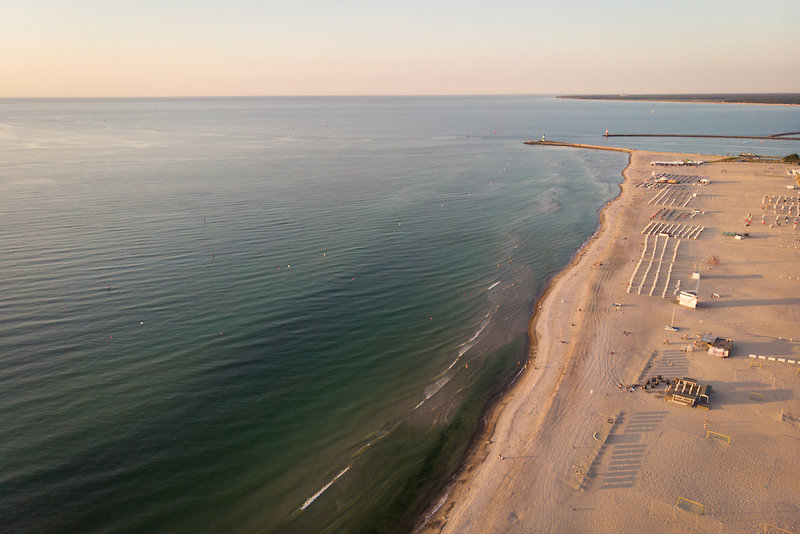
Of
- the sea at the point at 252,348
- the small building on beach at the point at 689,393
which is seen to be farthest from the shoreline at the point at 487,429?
the small building on beach at the point at 689,393

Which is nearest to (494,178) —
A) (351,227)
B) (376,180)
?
(376,180)

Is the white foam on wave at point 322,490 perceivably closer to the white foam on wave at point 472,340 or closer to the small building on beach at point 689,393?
the white foam on wave at point 472,340

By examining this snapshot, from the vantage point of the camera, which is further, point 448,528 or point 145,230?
point 145,230

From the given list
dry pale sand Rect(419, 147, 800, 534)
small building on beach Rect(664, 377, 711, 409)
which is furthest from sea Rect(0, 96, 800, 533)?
small building on beach Rect(664, 377, 711, 409)

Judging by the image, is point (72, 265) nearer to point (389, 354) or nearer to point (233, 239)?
point (233, 239)

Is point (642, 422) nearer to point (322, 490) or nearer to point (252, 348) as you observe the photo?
point (322, 490)

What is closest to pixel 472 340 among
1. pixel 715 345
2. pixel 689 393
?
pixel 689 393
